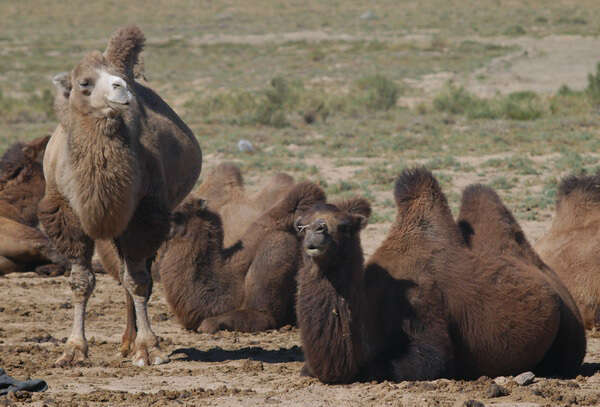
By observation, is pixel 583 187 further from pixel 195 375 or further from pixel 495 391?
pixel 195 375

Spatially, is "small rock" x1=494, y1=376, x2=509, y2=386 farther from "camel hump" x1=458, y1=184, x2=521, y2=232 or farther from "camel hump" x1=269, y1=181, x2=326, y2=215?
"camel hump" x1=269, y1=181, x2=326, y2=215

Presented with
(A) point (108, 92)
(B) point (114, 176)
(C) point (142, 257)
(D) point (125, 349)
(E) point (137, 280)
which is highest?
(A) point (108, 92)

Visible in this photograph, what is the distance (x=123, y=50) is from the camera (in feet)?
24.5

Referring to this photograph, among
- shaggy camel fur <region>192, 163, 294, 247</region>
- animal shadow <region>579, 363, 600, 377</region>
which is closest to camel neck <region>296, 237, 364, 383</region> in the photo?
animal shadow <region>579, 363, 600, 377</region>

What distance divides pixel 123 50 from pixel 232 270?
237 centimetres

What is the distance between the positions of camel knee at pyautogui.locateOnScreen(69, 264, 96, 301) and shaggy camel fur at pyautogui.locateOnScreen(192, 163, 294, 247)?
2296mm

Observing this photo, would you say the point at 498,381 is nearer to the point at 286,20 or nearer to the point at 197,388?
the point at 197,388

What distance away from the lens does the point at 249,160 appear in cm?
1794

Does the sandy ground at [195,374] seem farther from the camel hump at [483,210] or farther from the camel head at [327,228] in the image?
the camel hump at [483,210]

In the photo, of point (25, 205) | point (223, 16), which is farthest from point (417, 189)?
point (223, 16)

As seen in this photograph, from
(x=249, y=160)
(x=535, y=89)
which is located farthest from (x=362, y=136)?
(x=535, y=89)

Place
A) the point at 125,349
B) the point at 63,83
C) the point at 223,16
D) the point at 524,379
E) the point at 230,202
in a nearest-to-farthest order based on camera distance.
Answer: the point at 524,379 → the point at 63,83 → the point at 125,349 → the point at 230,202 → the point at 223,16

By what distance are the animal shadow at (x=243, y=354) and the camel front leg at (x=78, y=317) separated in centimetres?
74

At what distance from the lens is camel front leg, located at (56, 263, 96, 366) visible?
7.12 meters
